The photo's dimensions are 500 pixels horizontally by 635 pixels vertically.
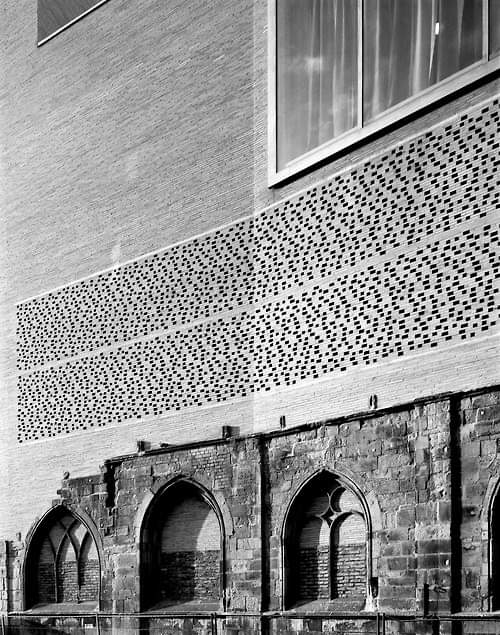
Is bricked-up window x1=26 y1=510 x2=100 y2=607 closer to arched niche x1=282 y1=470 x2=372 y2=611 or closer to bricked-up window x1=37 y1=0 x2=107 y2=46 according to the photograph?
arched niche x1=282 y1=470 x2=372 y2=611

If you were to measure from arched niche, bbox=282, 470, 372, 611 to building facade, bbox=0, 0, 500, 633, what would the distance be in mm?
58

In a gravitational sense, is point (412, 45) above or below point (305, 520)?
above

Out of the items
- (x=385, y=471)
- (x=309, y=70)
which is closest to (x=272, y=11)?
(x=309, y=70)

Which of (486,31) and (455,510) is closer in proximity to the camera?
(455,510)

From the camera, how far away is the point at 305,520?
79.3 feet

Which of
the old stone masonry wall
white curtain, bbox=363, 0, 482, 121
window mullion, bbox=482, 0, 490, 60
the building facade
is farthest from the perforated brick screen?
the old stone masonry wall

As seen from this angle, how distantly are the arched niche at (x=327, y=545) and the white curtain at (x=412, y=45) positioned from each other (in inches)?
298

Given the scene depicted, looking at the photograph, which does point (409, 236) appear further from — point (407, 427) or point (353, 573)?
point (353, 573)

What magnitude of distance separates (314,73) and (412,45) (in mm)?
2920

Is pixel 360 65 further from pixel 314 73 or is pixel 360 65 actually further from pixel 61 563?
pixel 61 563

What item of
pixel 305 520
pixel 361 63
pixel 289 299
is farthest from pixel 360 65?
pixel 305 520

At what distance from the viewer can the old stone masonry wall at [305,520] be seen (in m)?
20.5

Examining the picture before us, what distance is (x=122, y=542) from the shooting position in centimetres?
2784

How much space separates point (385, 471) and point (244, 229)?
7678 millimetres
